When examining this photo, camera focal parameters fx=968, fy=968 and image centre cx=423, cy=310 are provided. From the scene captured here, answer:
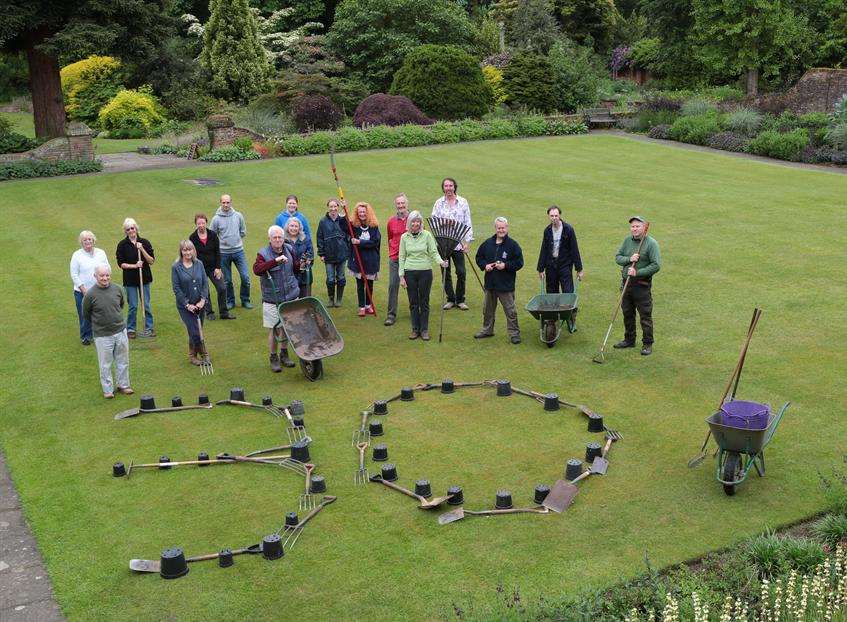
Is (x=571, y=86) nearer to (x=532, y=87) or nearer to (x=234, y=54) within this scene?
(x=532, y=87)

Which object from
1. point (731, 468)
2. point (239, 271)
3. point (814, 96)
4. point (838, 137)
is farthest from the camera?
point (814, 96)

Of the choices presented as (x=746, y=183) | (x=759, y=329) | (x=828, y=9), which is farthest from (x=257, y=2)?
(x=759, y=329)

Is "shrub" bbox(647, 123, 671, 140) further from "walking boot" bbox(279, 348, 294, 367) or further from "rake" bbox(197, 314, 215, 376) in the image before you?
"rake" bbox(197, 314, 215, 376)

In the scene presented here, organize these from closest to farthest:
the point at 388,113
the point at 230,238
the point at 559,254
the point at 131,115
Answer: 1. the point at 559,254
2. the point at 230,238
3. the point at 388,113
4. the point at 131,115

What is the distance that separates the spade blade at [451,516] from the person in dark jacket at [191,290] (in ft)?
19.4

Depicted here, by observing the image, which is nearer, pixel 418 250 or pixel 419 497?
pixel 419 497

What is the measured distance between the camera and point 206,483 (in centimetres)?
1034

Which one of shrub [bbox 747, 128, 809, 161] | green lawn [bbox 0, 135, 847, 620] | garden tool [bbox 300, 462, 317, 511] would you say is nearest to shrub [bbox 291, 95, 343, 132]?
green lawn [bbox 0, 135, 847, 620]

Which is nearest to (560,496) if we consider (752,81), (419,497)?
(419,497)

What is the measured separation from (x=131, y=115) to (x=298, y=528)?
36.1 m

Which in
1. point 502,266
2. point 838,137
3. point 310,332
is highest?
point 838,137

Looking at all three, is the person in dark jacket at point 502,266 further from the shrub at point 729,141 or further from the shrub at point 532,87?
the shrub at point 532,87

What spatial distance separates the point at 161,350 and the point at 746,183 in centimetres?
1726

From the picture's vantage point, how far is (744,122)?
32.2 m
